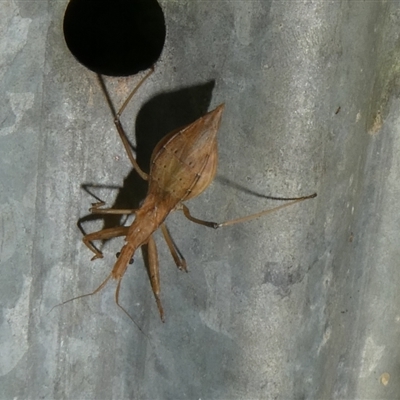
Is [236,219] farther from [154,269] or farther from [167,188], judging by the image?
[154,269]

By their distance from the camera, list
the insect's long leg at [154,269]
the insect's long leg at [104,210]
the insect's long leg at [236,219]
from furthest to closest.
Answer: the insect's long leg at [154,269] → the insect's long leg at [104,210] → the insect's long leg at [236,219]

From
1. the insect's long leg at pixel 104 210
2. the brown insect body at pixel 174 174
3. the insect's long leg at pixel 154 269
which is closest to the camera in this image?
the brown insect body at pixel 174 174

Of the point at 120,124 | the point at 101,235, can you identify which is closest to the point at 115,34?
the point at 120,124

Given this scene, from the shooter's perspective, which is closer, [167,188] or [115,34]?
[167,188]

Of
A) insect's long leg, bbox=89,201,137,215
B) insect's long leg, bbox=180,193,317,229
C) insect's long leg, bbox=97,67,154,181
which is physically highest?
insect's long leg, bbox=97,67,154,181

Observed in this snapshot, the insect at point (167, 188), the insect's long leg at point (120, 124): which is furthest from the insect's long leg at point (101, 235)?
the insect's long leg at point (120, 124)

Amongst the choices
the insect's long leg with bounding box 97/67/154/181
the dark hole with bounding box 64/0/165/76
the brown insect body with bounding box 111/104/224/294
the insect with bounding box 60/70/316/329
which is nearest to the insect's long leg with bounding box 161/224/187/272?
the insect with bounding box 60/70/316/329

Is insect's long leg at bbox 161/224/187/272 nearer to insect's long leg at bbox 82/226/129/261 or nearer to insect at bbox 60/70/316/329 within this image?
insect at bbox 60/70/316/329

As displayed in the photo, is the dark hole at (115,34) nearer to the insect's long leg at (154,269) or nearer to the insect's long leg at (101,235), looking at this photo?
the insect's long leg at (101,235)
